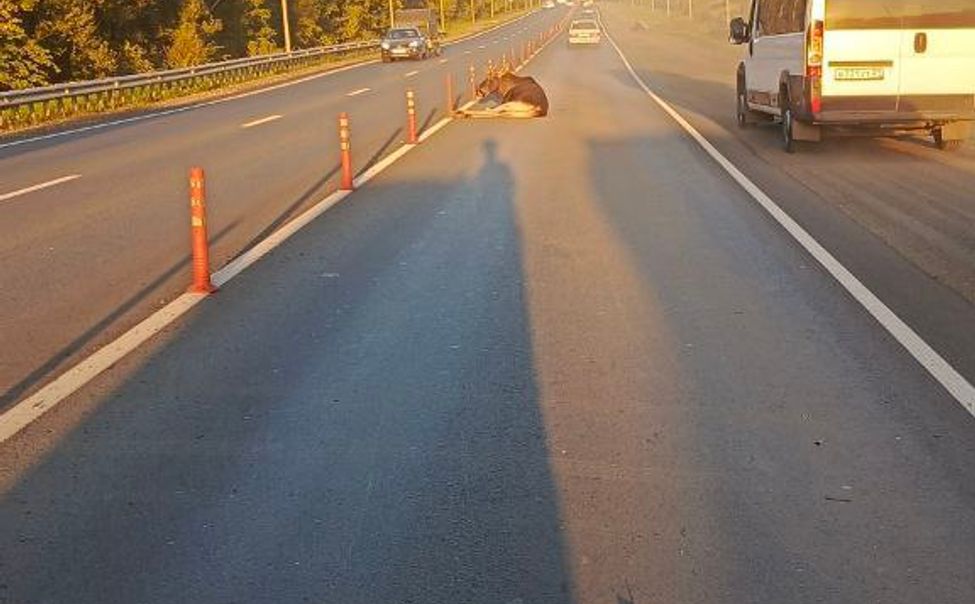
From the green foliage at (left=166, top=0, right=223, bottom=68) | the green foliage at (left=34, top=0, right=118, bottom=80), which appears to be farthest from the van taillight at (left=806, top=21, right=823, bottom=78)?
the green foliage at (left=166, top=0, right=223, bottom=68)

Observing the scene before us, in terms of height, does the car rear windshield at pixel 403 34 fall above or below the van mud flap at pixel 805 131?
below

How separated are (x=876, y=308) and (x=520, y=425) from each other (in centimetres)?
333

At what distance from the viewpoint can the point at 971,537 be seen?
4.44 m

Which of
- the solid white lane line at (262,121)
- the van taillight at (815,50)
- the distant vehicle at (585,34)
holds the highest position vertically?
the van taillight at (815,50)

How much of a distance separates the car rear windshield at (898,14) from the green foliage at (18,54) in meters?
27.4

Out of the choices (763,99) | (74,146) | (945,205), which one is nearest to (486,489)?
(945,205)

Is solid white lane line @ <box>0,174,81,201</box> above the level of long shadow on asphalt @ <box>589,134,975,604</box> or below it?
below

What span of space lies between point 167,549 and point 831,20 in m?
13.1

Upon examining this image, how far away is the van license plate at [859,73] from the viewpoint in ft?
50.8

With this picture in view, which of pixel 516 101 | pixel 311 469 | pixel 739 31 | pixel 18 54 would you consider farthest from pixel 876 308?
pixel 18 54

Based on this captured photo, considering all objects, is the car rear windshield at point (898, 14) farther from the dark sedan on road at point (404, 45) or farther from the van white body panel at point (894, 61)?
the dark sedan on road at point (404, 45)

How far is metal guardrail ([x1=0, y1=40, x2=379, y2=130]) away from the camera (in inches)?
1070

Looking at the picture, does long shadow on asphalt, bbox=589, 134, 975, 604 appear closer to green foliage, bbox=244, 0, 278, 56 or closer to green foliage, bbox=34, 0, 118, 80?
green foliage, bbox=34, 0, 118, 80

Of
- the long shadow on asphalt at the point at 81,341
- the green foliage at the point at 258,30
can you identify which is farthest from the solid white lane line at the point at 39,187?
the green foliage at the point at 258,30
